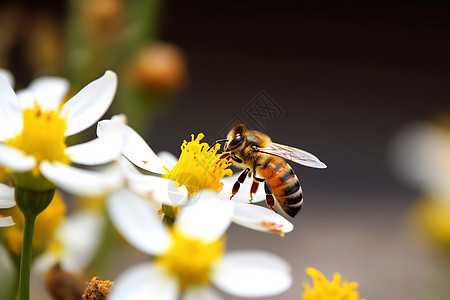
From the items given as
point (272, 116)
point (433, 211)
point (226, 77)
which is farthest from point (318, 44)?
point (272, 116)

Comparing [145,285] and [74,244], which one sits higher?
[145,285]

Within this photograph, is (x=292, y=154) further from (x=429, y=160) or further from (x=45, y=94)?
(x=429, y=160)

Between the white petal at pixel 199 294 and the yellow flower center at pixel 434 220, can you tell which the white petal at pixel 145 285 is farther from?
the yellow flower center at pixel 434 220

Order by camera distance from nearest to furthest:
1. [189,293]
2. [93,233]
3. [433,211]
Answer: [189,293], [93,233], [433,211]

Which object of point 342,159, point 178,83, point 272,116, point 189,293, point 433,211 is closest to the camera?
point 189,293

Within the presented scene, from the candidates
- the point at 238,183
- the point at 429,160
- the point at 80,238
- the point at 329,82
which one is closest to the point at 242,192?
the point at 238,183

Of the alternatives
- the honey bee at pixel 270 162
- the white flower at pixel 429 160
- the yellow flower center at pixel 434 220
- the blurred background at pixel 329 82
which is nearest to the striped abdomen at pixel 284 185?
the honey bee at pixel 270 162

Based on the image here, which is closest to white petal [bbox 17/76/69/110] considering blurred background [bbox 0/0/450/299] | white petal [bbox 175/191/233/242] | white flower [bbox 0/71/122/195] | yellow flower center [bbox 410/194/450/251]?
white flower [bbox 0/71/122/195]

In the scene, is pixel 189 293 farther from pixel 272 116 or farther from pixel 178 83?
pixel 178 83
